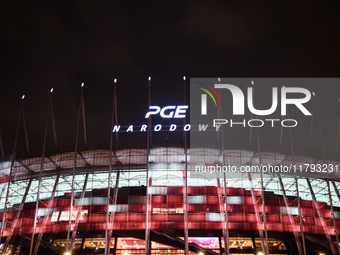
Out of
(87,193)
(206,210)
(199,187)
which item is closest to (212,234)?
(206,210)

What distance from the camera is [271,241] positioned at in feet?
193

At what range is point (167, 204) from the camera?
57.9m

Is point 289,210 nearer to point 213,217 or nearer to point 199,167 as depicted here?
point 213,217

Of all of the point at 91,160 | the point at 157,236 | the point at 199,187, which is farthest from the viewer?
A: the point at 91,160

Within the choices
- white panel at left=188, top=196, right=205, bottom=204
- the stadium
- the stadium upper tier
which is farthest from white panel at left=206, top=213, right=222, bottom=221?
the stadium upper tier

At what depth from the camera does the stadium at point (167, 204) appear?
56.0 meters

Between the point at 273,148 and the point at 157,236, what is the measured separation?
26.6 metres

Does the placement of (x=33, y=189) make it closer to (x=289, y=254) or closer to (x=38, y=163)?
(x=38, y=163)

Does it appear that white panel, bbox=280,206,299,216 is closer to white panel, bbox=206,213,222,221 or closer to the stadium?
the stadium

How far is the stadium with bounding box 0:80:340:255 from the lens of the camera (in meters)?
56.0

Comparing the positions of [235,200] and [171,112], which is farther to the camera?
[235,200]

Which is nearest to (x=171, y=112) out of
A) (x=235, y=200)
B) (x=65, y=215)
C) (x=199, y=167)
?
(x=199, y=167)
